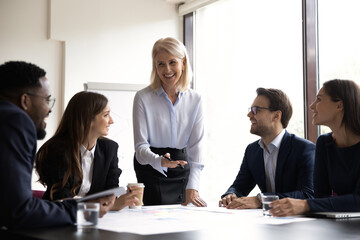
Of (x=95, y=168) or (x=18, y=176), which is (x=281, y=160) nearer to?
(x=95, y=168)

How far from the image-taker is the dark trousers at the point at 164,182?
322cm

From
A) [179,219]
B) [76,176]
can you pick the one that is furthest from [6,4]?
[179,219]

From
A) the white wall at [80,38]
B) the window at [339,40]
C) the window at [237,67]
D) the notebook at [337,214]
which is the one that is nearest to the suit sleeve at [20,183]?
the notebook at [337,214]

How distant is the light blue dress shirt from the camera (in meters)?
3.33

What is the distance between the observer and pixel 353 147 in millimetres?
2533

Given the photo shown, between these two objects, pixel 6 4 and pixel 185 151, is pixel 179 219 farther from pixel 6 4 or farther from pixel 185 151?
pixel 6 4

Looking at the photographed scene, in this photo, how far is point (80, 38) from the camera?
5598mm

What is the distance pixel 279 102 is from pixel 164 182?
937 millimetres

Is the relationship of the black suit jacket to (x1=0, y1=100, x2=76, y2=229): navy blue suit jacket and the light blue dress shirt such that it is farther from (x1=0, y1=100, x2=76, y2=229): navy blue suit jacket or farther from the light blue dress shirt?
(x1=0, y1=100, x2=76, y2=229): navy blue suit jacket

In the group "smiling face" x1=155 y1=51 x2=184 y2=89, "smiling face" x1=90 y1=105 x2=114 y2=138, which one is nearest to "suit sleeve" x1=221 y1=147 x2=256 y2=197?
"smiling face" x1=155 y1=51 x2=184 y2=89

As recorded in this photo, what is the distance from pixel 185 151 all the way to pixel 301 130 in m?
1.69

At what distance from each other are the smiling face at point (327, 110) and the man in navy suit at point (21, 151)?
1.57 meters

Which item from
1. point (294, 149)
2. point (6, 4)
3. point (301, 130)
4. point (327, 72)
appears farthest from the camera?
point (6, 4)

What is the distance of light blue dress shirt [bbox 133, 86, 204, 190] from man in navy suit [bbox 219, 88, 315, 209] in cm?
34
